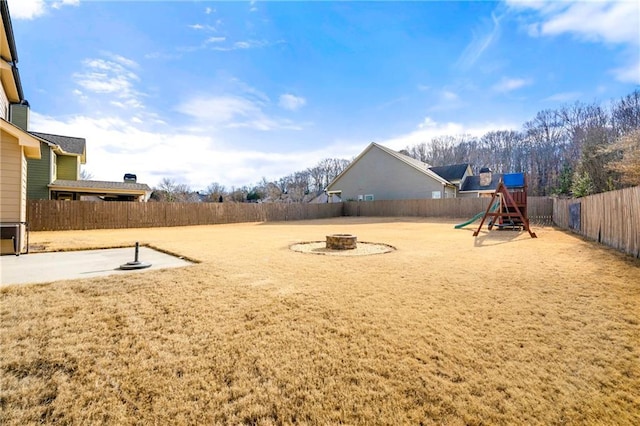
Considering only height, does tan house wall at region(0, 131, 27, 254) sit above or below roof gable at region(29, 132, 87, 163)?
below

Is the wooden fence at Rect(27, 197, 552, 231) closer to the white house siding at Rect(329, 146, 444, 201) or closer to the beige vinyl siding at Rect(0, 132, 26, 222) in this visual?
the white house siding at Rect(329, 146, 444, 201)

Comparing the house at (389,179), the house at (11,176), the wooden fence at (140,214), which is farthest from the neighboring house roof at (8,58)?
the house at (389,179)

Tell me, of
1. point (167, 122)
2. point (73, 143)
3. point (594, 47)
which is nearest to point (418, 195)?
point (594, 47)

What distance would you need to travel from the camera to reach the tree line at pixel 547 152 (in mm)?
27203

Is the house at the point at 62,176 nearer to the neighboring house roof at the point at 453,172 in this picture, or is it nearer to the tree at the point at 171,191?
the tree at the point at 171,191

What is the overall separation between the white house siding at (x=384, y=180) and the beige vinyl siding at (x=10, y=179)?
2574 centimetres

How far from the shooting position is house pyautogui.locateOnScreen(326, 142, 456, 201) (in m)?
26.3

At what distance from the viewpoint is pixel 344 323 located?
3.09 metres

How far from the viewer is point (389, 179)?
2811 centimetres

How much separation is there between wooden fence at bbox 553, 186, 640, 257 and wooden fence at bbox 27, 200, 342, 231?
2015 centimetres

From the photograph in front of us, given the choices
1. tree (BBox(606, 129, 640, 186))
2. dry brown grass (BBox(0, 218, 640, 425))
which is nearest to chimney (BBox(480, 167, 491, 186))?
tree (BBox(606, 129, 640, 186))

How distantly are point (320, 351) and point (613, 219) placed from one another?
1037cm

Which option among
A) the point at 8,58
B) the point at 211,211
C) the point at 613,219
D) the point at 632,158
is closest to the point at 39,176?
the point at 211,211

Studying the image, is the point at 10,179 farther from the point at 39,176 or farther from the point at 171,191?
the point at 171,191
